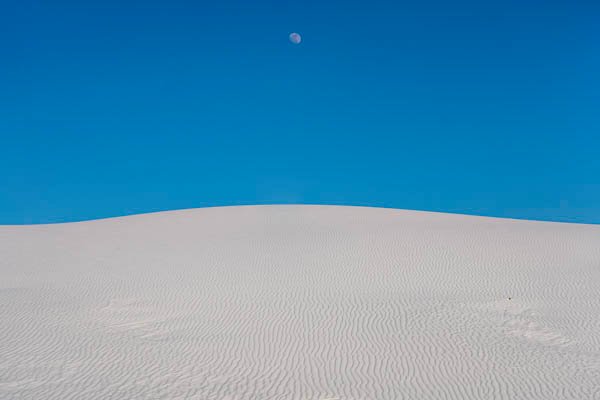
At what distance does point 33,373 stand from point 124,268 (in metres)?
10.2

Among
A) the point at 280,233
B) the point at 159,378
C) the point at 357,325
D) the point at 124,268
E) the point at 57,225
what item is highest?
the point at 57,225

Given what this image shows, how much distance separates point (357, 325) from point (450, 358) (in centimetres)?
280

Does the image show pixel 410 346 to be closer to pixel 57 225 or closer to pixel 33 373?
pixel 33 373

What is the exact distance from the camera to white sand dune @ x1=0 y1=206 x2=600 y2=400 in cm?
927

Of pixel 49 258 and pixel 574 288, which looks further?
pixel 49 258

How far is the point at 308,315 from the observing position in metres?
13.7

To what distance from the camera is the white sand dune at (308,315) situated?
30.4 feet

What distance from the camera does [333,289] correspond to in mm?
16281

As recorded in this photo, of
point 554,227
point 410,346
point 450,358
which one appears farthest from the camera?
point 554,227

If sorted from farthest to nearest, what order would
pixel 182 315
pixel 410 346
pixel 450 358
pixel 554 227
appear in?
pixel 554 227
pixel 182 315
pixel 410 346
pixel 450 358

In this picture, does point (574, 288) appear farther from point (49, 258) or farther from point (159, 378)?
point (49, 258)

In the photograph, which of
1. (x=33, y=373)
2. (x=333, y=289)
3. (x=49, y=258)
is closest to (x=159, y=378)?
(x=33, y=373)

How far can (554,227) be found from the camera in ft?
87.1

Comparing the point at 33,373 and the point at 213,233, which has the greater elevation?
the point at 213,233
